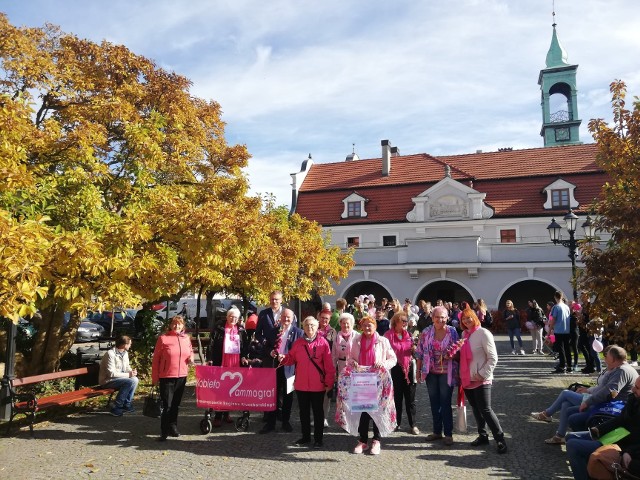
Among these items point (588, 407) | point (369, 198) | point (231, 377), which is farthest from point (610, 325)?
point (369, 198)

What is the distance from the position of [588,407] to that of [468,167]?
3097 centimetres

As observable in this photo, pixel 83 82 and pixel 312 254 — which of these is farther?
pixel 312 254

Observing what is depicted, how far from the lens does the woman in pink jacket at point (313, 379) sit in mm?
7016

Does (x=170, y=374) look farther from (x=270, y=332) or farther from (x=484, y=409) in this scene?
(x=484, y=409)

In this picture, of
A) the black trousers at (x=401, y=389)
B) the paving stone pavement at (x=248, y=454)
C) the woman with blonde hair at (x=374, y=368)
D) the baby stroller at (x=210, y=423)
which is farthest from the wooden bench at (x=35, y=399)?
the black trousers at (x=401, y=389)

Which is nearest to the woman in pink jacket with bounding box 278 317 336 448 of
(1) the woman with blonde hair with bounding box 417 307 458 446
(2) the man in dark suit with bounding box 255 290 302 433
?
(2) the man in dark suit with bounding box 255 290 302 433

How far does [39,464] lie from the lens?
6340mm

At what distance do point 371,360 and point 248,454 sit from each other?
1.97 meters

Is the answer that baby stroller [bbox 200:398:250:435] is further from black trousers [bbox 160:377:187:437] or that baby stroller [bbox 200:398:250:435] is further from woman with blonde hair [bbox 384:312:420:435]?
Answer: woman with blonde hair [bbox 384:312:420:435]

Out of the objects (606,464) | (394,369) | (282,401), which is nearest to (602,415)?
(606,464)

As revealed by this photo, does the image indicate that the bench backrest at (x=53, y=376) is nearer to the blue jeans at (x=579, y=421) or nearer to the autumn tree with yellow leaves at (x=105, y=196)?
the autumn tree with yellow leaves at (x=105, y=196)

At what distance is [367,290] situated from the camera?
112 ft

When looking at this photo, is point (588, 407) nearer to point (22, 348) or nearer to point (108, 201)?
point (108, 201)

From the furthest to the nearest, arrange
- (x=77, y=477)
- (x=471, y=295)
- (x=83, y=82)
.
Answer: (x=471, y=295), (x=83, y=82), (x=77, y=477)
